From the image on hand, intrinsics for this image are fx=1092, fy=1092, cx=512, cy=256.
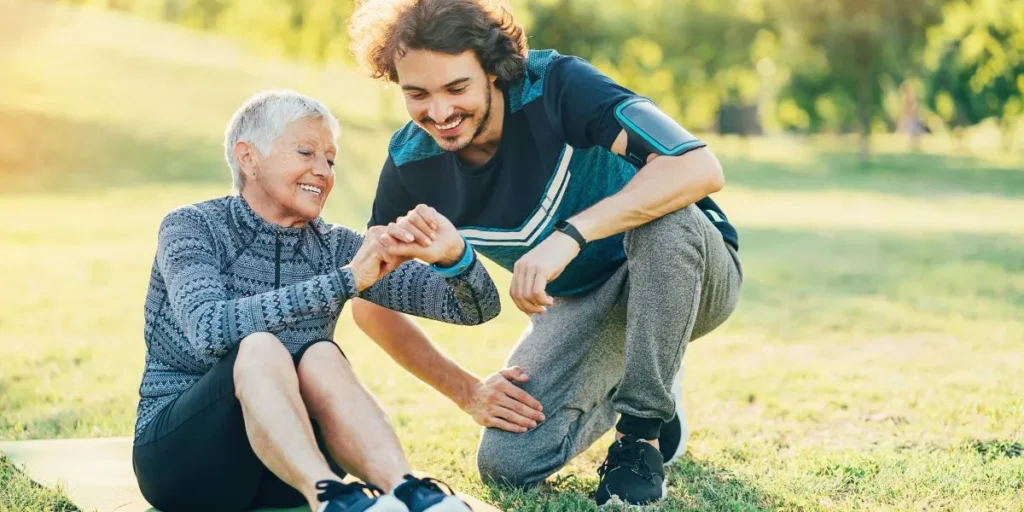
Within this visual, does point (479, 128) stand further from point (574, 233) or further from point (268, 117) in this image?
point (268, 117)

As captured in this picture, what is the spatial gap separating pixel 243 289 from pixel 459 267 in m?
0.69

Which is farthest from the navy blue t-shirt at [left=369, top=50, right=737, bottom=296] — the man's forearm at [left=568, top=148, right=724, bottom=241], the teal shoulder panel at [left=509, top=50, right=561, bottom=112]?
the man's forearm at [left=568, top=148, right=724, bottom=241]

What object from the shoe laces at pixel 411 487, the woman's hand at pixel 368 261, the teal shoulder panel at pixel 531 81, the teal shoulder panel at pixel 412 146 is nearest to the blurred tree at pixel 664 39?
the teal shoulder panel at pixel 412 146

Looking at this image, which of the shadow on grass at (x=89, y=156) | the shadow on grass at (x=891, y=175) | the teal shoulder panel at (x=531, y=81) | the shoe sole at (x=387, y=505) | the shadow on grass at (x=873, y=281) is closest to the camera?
the shoe sole at (x=387, y=505)

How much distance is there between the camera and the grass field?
4086 mm

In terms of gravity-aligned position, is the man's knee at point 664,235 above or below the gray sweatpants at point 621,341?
above

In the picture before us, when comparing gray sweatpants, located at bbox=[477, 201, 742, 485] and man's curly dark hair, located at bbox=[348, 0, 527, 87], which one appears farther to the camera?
man's curly dark hair, located at bbox=[348, 0, 527, 87]

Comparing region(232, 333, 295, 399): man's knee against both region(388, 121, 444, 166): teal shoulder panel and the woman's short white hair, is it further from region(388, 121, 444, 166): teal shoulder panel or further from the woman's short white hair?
region(388, 121, 444, 166): teal shoulder panel

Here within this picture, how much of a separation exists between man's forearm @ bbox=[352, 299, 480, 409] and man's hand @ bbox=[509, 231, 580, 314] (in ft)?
2.41

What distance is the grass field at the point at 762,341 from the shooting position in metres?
4.09

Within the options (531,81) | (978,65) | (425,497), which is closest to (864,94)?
(978,65)

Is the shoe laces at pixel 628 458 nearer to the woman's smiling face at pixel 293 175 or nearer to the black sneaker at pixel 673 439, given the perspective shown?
the black sneaker at pixel 673 439

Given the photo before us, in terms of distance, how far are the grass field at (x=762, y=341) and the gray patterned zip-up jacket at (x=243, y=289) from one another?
701 millimetres

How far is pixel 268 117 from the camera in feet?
11.6
